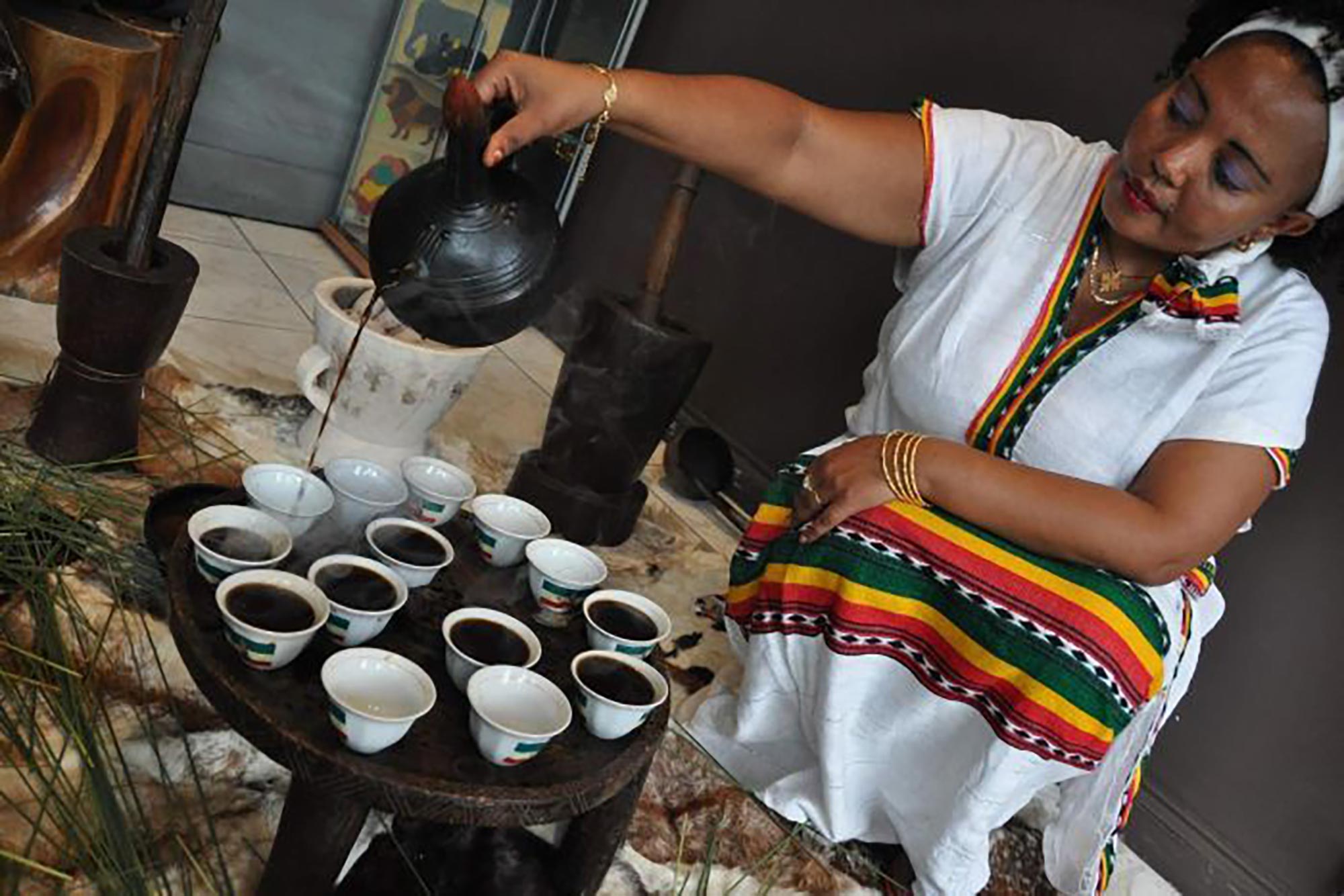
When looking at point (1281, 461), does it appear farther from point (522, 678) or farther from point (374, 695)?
point (374, 695)

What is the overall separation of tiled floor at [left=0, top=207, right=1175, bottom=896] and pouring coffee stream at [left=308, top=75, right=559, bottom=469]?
126cm

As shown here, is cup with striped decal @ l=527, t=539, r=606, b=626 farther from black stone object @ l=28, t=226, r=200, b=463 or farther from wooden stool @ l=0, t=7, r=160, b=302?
wooden stool @ l=0, t=7, r=160, b=302

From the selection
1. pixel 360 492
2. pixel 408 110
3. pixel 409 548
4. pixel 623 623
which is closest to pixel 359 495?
pixel 360 492

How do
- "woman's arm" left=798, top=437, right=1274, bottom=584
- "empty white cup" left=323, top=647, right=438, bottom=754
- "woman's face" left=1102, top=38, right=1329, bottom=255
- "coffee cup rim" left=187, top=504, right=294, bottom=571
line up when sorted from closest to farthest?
1. "empty white cup" left=323, top=647, right=438, bottom=754
2. "coffee cup rim" left=187, top=504, right=294, bottom=571
3. "woman's face" left=1102, top=38, right=1329, bottom=255
4. "woman's arm" left=798, top=437, right=1274, bottom=584

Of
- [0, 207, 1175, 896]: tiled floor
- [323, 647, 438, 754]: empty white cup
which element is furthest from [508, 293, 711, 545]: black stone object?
[323, 647, 438, 754]: empty white cup

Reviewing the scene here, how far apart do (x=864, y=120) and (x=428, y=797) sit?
132 cm

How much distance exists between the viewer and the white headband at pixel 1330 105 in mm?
1529

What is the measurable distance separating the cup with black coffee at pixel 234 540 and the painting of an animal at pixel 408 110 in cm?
241

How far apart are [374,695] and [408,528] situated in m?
0.31

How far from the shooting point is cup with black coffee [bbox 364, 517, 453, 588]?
1306 millimetres

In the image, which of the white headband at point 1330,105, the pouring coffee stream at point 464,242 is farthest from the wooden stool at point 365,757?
the white headband at point 1330,105

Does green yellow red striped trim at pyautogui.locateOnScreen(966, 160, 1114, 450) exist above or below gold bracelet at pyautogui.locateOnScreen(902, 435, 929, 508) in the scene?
above

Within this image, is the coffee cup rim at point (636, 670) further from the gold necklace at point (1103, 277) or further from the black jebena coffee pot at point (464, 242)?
the gold necklace at point (1103, 277)

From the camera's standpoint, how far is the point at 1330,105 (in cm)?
154
